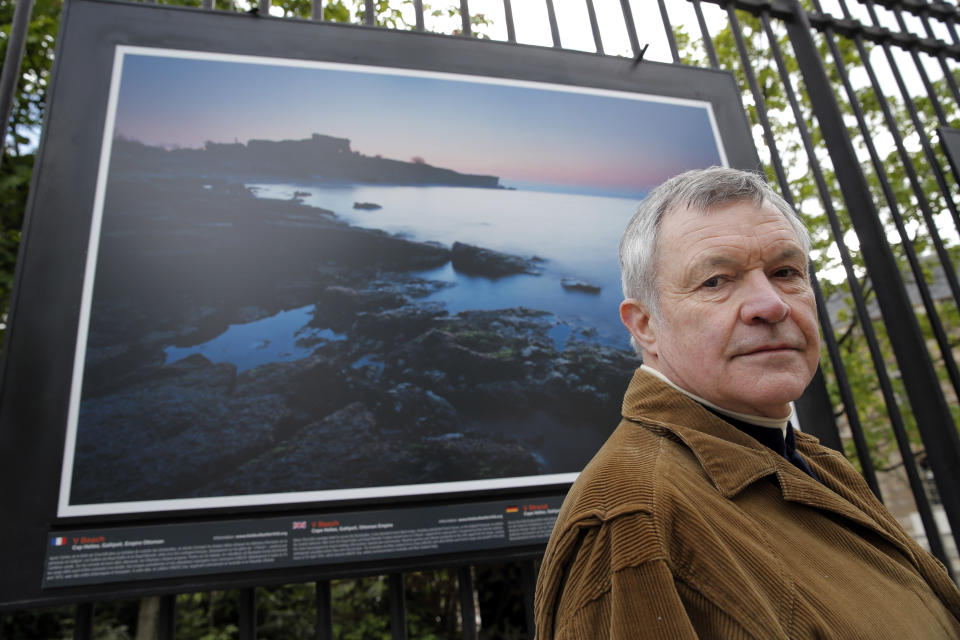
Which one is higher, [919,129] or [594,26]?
[594,26]

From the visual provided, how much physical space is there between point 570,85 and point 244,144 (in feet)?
4.53

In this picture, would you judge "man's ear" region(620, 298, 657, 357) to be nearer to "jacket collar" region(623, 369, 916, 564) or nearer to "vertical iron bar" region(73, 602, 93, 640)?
"jacket collar" region(623, 369, 916, 564)

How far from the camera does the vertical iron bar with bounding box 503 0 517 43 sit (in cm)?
263

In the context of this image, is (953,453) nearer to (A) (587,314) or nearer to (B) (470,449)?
(A) (587,314)

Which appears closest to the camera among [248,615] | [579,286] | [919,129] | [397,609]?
[248,615]

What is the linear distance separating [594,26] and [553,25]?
7.6 inches

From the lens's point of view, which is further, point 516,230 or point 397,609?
point 516,230

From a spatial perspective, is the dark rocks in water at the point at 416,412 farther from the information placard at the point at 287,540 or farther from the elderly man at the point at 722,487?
the elderly man at the point at 722,487

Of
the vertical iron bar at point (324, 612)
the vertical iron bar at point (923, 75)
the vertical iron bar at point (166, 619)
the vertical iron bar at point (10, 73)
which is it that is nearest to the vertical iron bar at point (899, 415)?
the vertical iron bar at point (923, 75)

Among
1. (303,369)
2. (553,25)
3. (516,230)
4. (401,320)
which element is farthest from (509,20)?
(303,369)

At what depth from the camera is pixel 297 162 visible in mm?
2188

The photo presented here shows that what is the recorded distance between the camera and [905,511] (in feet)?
70.4

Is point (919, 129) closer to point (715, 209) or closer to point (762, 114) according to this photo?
point (762, 114)

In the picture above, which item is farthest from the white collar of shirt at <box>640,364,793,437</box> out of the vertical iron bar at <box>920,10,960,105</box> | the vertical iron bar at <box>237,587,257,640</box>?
the vertical iron bar at <box>920,10,960,105</box>
